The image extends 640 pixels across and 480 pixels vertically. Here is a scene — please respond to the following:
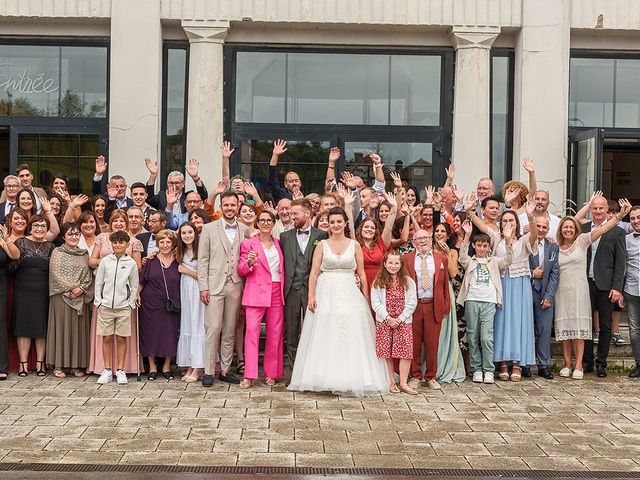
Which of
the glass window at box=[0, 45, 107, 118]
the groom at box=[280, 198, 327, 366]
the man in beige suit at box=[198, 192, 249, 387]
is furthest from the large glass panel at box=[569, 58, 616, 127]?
the glass window at box=[0, 45, 107, 118]

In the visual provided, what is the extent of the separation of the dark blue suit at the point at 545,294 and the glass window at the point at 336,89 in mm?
4140

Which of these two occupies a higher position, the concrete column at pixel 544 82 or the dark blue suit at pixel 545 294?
the concrete column at pixel 544 82

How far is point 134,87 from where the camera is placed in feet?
41.4

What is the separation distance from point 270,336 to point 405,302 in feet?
4.96

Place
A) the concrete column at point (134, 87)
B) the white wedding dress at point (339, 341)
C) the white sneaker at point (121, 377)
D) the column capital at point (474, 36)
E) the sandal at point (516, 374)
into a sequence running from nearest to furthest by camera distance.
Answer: the white wedding dress at point (339, 341)
the white sneaker at point (121, 377)
the sandal at point (516, 374)
the concrete column at point (134, 87)
the column capital at point (474, 36)

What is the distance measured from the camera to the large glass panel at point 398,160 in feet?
42.5

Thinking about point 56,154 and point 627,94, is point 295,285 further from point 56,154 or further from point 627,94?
point 627,94

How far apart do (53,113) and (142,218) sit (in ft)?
13.9

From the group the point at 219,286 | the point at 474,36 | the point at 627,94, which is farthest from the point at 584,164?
the point at 219,286

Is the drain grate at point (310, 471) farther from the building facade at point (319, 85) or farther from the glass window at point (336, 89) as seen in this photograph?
the glass window at point (336, 89)

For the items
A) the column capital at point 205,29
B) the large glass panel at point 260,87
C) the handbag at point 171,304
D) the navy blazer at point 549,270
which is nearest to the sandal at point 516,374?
the navy blazer at point 549,270

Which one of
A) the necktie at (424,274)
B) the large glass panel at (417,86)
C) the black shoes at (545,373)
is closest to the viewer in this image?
the necktie at (424,274)

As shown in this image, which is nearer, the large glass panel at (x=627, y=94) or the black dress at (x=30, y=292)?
the black dress at (x=30, y=292)

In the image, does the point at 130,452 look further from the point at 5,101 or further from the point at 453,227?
the point at 5,101
